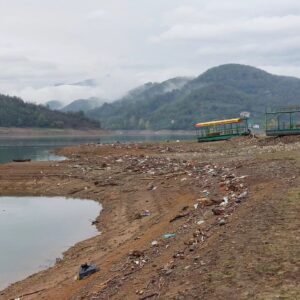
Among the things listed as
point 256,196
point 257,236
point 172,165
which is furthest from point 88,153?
point 257,236

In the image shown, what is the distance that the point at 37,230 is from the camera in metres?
20.1

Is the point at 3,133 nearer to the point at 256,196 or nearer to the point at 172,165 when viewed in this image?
the point at 172,165

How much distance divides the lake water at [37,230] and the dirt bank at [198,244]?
87 centimetres

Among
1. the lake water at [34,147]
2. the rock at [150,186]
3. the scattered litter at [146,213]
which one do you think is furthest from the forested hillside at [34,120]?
the scattered litter at [146,213]

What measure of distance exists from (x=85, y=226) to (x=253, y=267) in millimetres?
13647

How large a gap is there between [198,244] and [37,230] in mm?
11393

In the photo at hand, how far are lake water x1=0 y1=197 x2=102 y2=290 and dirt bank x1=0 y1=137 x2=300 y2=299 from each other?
0.87 m

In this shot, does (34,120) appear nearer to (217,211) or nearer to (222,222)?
(217,211)

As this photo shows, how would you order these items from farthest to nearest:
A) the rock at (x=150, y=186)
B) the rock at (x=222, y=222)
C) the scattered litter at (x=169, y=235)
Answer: the rock at (x=150, y=186), the scattered litter at (x=169, y=235), the rock at (x=222, y=222)

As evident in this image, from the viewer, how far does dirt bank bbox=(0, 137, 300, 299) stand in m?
7.76

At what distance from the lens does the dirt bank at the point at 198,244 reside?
776 cm

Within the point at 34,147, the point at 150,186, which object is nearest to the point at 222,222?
the point at 150,186

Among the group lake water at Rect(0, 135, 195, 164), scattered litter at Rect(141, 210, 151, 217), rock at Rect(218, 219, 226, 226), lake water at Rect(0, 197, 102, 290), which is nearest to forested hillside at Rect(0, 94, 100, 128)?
lake water at Rect(0, 135, 195, 164)

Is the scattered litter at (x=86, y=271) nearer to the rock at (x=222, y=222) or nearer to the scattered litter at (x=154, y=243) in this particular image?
the scattered litter at (x=154, y=243)
